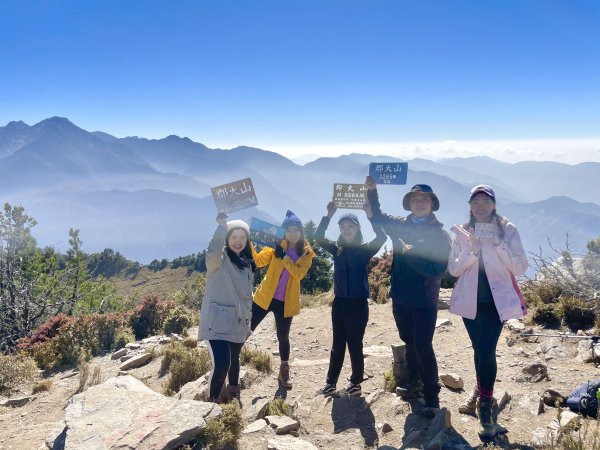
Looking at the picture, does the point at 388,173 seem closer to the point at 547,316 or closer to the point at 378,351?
the point at 378,351

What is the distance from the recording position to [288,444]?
389 cm

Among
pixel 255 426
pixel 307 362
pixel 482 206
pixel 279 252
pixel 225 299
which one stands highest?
pixel 482 206

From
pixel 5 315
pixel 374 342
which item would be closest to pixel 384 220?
pixel 374 342

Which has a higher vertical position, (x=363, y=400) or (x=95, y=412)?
(x=95, y=412)

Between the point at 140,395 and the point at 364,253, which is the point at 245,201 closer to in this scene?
the point at 364,253

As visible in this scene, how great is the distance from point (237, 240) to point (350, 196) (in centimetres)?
199

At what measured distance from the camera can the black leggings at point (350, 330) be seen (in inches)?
193

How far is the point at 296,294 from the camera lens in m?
5.38

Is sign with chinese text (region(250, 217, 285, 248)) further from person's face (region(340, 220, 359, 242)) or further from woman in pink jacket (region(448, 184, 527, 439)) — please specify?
woman in pink jacket (region(448, 184, 527, 439))

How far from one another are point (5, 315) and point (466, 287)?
1139cm

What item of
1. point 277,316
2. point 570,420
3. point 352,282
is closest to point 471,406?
point 570,420

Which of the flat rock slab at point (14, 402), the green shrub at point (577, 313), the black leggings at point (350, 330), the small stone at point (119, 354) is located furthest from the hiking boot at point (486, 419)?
the small stone at point (119, 354)

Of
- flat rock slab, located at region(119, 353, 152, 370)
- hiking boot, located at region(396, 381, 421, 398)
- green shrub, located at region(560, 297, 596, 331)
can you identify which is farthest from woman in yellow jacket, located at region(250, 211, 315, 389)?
green shrub, located at region(560, 297, 596, 331)

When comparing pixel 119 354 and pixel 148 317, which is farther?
pixel 148 317
